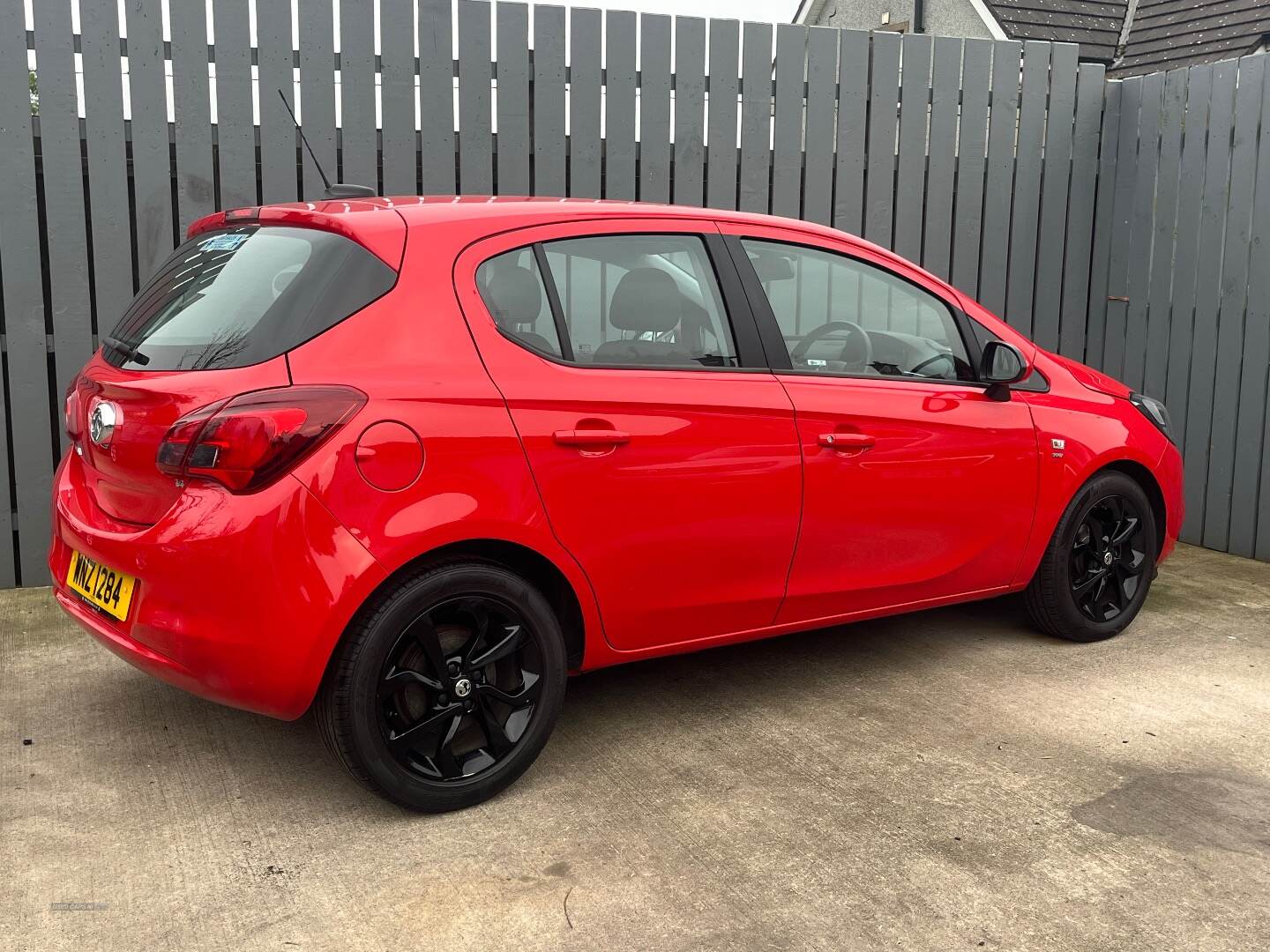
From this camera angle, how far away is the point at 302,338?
292 cm

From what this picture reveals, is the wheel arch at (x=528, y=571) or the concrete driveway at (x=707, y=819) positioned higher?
the wheel arch at (x=528, y=571)

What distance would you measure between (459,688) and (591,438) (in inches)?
30.2

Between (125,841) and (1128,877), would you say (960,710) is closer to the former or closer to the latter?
(1128,877)

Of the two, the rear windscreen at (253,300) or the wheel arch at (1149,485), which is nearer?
the rear windscreen at (253,300)

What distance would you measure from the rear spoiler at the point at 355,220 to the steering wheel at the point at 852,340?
4.66 feet

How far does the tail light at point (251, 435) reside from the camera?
109 inches

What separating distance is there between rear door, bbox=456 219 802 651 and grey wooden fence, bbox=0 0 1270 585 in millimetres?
2459

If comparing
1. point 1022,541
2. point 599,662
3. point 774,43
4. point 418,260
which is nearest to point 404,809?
point 599,662

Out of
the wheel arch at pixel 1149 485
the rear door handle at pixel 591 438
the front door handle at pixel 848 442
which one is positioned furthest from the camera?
the wheel arch at pixel 1149 485

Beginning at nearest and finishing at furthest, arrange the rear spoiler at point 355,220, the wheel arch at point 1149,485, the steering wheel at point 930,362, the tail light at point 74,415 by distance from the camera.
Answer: the rear spoiler at point 355,220
the tail light at point 74,415
the steering wheel at point 930,362
the wheel arch at point 1149,485

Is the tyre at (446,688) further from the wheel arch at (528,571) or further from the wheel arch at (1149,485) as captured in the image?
the wheel arch at (1149,485)

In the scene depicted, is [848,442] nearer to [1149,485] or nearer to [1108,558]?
[1108,558]

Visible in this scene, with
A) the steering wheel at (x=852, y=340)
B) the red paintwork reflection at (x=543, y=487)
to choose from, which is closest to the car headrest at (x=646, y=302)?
the red paintwork reflection at (x=543, y=487)

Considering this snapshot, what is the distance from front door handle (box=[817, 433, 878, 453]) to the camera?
3.71 meters
